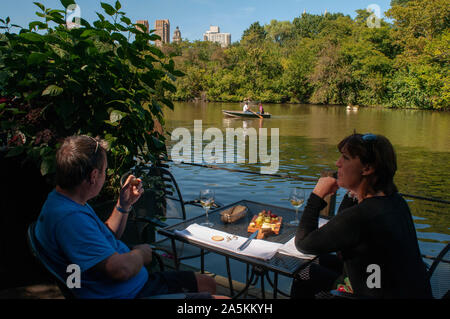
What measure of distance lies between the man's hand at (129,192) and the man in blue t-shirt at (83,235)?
33 cm

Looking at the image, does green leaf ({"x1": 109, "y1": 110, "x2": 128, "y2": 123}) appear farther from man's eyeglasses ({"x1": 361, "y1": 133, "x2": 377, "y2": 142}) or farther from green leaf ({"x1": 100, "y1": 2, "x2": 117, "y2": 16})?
man's eyeglasses ({"x1": 361, "y1": 133, "x2": 377, "y2": 142})

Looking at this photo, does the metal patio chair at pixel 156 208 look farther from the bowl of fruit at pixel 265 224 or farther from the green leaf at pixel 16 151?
the green leaf at pixel 16 151

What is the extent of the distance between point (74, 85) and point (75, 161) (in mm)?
1056

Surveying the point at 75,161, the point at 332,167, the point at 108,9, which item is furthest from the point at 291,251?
the point at 332,167

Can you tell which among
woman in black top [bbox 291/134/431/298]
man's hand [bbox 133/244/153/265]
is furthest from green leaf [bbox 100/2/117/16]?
woman in black top [bbox 291/134/431/298]

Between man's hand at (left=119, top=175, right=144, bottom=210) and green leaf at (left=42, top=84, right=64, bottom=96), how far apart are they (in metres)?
0.78

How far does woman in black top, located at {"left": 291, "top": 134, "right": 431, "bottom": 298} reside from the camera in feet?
5.21

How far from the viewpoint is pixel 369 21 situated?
47719 mm

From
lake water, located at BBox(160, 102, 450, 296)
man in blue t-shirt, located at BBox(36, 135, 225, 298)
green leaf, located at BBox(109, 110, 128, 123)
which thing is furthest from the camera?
lake water, located at BBox(160, 102, 450, 296)

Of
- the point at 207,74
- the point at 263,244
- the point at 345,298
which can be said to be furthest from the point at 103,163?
the point at 207,74

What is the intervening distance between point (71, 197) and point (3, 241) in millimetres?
1374

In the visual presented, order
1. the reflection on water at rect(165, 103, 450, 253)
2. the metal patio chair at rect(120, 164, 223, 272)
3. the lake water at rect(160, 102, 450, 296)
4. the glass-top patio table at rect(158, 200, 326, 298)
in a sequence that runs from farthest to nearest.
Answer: the reflection on water at rect(165, 103, 450, 253) < the lake water at rect(160, 102, 450, 296) < the metal patio chair at rect(120, 164, 223, 272) < the glass-top patio table at rect(158, 200, 326, 298)

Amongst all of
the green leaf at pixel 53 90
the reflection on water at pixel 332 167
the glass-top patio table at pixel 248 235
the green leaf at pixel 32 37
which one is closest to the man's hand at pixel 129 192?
the glass-top patio table at pixel 248 235

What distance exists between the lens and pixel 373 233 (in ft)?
5.25
